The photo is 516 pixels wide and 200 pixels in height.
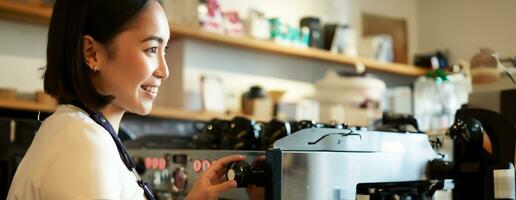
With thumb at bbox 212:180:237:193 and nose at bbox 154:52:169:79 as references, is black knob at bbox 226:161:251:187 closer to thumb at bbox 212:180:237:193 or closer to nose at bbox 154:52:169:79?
thumb at bbox 212:180:237:193

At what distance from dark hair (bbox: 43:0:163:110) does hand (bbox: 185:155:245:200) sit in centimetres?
23

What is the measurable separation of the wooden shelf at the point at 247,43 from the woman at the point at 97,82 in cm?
115

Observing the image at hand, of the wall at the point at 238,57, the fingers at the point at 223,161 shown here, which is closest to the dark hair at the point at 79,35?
the fingers at the point at 223,161

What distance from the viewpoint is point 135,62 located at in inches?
35.7

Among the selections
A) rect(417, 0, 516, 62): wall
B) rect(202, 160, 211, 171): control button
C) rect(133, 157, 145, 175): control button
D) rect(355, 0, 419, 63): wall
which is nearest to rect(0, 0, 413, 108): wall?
rect(355, 0, 419, 63): wall

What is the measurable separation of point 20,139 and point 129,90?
0.92 metres

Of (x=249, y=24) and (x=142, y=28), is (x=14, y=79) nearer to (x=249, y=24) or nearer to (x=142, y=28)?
(x=249, y=24)

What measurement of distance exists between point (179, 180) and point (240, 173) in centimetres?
35

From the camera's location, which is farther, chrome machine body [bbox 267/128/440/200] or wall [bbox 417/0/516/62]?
wall [bbox 417/0/516/62]

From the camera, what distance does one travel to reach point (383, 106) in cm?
283

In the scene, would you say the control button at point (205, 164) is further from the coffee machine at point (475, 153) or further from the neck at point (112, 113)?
the coffee machine at point (475, 153)

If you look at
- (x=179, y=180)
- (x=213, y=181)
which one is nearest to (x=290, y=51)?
(x=179, y=180)

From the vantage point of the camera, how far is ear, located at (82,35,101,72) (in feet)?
2.95

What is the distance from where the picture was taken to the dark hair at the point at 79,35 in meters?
0.89
